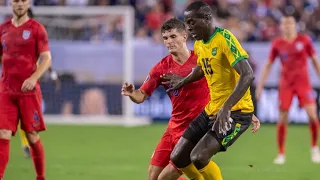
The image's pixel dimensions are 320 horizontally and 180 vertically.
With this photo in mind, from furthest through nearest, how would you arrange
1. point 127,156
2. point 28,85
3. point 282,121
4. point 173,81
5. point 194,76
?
1. point 127,156
2. point 282,121
3. point 28,85
4. point 173,81
5. point 194,76

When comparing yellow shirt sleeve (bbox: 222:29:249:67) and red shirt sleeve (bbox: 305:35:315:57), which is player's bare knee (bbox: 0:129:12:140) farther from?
red shirt sleeve (bbox: 305:35:315:57)

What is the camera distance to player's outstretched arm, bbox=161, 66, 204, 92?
7.64 metres

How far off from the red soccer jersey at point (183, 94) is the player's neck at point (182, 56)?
33 mm

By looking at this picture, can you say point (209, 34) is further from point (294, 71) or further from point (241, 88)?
point (294, 71)

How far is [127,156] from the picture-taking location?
513 inches

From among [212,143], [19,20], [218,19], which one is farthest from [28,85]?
[218,19]

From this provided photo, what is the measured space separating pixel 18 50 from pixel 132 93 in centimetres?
198

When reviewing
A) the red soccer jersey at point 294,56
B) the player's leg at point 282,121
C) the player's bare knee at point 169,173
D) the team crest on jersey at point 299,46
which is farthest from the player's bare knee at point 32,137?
the team crest on jersey at point 299,46

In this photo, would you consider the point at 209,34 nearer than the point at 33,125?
Yes

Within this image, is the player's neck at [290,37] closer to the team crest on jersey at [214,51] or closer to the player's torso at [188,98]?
the player's torso at [188,98]

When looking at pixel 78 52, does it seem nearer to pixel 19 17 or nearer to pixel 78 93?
pixel 78 93

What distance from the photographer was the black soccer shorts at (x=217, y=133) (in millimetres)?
7121

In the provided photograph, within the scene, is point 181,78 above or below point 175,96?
above

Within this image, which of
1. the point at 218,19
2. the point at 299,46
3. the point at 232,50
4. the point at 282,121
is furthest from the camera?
the point at 218,19
